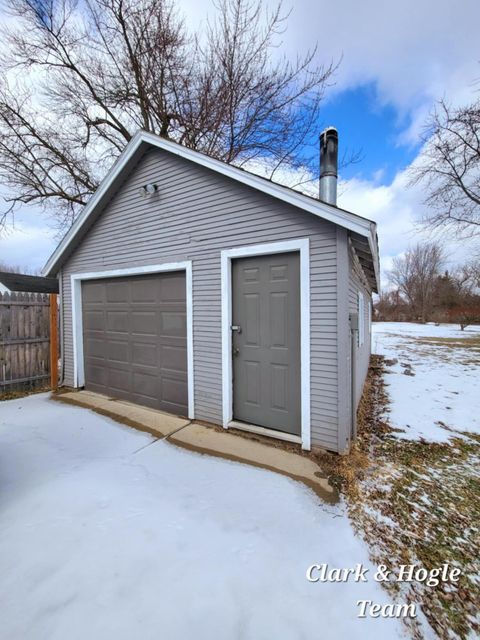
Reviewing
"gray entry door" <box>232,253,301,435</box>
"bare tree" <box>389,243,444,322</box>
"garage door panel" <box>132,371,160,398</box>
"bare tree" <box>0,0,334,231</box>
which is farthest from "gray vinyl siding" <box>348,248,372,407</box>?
"bare tree" <box>389,243,444,322</box>

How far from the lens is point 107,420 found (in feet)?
14.3

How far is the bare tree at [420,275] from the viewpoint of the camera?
104 feet

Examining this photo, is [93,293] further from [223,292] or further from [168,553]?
[168,553]

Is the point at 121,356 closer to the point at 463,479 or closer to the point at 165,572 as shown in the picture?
the point at 165,572

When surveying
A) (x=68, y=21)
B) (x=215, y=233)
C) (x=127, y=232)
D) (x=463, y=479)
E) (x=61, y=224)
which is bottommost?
(x=463, y=479)

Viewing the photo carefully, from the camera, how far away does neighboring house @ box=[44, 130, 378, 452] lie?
130 inches

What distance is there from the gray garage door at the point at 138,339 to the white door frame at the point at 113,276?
0.37ft

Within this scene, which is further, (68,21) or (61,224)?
(61,224)

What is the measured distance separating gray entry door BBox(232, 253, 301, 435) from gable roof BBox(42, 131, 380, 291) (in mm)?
644

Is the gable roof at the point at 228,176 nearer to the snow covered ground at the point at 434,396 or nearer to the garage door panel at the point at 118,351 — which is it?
the garage door panel at the point at 118,351

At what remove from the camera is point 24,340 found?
6.04 m

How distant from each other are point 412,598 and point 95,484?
8.59 ft

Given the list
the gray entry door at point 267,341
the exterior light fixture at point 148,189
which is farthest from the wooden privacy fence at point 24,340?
the gray entry door at point 267,341

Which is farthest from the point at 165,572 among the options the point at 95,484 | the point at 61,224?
the point at 61,224
